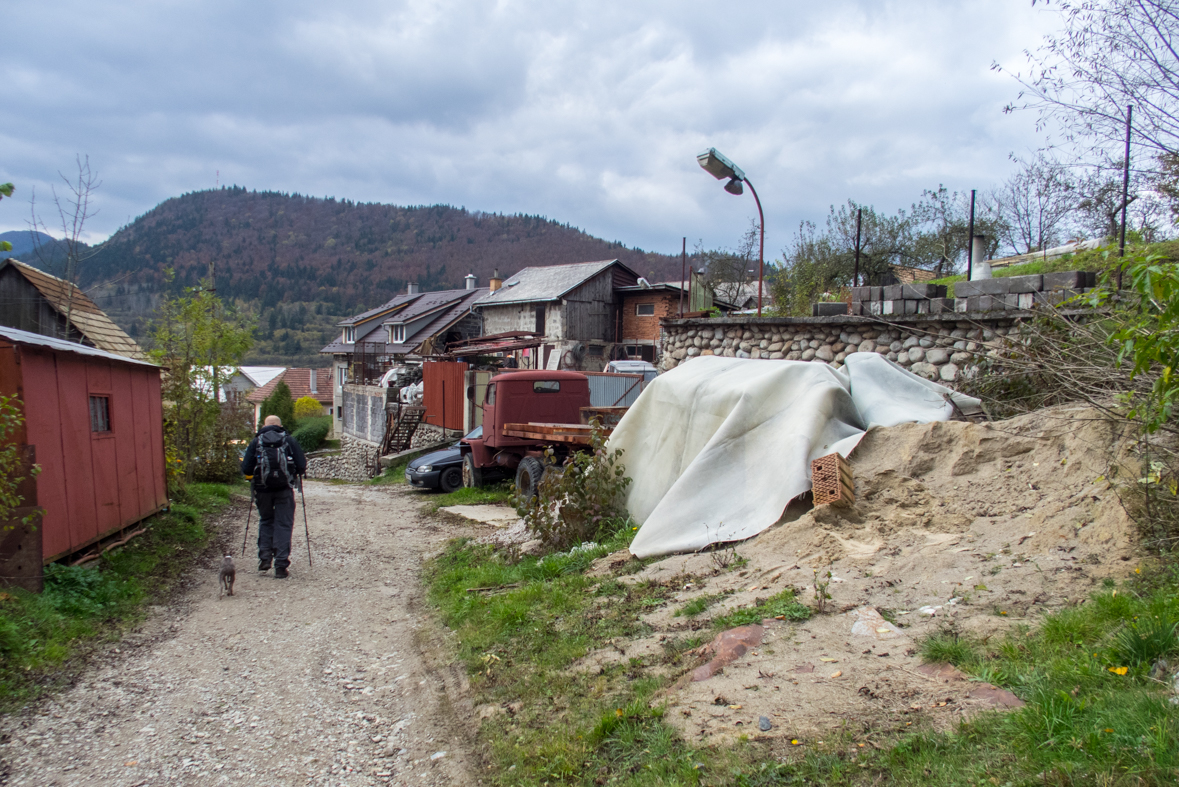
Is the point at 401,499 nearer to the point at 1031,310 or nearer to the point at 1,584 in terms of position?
the point at 1,584

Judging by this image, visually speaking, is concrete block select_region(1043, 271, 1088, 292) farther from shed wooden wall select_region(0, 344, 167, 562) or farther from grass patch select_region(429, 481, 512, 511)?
shed wooden wall select_region(0, 344, 167, 562)

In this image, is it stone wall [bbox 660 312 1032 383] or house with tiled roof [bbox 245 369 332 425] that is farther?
house with tiled roof [bbox 245 369 332 425]

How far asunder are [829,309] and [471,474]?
897cm

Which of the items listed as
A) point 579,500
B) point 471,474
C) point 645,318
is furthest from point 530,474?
point 645,318

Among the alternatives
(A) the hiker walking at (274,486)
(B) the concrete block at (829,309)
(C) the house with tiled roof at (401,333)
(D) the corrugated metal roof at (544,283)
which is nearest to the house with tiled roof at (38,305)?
(A) the hiker walking at (274,486)

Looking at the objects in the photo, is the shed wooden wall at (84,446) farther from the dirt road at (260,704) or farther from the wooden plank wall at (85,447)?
the dirt road at (260,704)

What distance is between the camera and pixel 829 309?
33.2 ft

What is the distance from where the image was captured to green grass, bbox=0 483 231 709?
468 cm

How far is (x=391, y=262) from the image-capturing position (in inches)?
3939

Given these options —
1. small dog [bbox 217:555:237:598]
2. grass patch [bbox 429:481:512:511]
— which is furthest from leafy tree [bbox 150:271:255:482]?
small dog [bbox 217:555:237:598]

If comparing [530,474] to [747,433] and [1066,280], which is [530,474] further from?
[1066,280]

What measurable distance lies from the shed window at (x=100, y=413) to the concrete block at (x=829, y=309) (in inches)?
364

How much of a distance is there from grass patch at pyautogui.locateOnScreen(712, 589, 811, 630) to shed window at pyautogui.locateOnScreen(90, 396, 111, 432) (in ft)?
23.4

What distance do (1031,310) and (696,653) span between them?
6.22m
